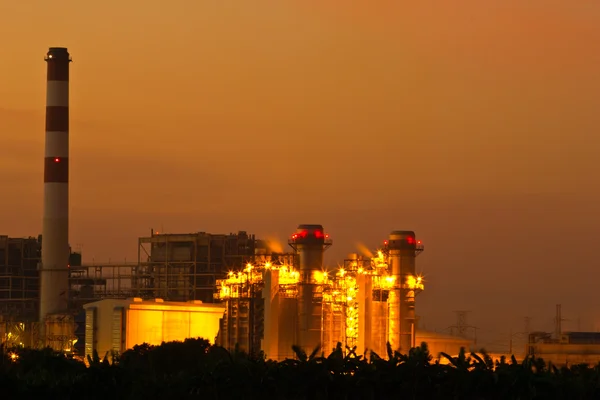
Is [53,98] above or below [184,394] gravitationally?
above

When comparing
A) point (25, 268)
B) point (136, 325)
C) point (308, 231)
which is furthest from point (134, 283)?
point (308, 231)

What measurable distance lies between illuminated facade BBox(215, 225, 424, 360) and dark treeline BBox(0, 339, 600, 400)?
46.4 meters

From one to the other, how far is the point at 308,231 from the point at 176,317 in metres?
12.1

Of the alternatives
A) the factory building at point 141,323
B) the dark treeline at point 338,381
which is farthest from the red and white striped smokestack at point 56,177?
the dark treeline at point 338,381

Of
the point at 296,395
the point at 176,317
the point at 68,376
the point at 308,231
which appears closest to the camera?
the point at 296,395

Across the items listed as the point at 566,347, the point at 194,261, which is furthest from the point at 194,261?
the point at 566,347

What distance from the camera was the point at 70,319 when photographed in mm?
98062

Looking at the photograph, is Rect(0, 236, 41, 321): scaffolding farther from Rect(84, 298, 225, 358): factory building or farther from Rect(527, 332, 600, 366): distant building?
Rect(527, 332, 600, 366): distant building

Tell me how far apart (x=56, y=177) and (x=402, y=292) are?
76.2ft

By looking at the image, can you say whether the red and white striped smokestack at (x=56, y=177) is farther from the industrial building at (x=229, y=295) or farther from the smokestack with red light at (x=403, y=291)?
the smokestack with red light at (x=403, y=291)

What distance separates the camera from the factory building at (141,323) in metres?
96.3

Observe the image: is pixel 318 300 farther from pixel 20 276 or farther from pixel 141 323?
pixel 20 276

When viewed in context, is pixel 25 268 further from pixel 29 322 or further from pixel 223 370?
pixel 223 370

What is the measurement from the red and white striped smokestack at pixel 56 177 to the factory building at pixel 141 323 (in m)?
3.42
